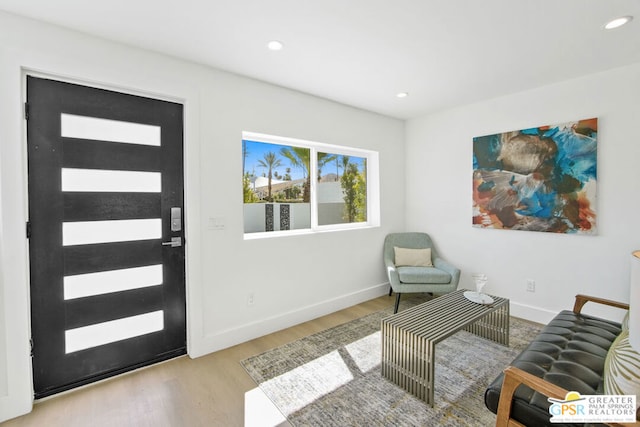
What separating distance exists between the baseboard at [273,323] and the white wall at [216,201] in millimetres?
11

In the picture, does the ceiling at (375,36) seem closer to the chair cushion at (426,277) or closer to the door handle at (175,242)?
the door handle at (175,242)

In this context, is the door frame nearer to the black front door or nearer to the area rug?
the black front door

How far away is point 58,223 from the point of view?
78.1 inches

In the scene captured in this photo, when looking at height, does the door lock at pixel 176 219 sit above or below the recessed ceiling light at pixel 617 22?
below

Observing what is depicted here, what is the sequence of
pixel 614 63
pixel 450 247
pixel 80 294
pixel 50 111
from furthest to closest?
pixel 450 247
pixel 614 63
pixel 80 294
pixel 50 111

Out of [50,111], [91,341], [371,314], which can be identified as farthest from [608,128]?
[91,341]

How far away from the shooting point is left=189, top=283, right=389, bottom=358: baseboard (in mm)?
2514

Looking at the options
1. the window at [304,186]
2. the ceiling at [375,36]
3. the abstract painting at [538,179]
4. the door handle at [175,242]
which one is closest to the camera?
the ceiling at [375,36]

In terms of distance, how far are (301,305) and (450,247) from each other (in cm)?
213

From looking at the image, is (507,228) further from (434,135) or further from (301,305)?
(301,305)

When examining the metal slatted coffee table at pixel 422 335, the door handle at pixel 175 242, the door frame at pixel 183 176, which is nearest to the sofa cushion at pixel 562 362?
the metal slatted coffee table at pixel 422 335

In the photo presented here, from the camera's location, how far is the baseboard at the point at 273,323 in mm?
2514

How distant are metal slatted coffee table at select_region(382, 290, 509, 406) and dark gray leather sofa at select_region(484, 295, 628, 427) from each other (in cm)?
43
